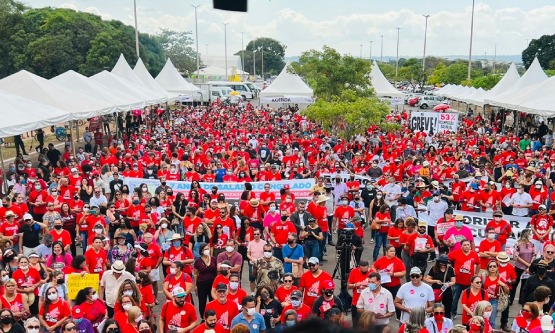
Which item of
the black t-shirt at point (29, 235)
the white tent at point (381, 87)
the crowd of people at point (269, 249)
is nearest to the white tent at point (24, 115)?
the crowd of people at point (269, 249)

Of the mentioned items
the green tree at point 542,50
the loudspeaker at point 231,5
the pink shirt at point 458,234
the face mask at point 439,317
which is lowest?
the face mask at point 439,317

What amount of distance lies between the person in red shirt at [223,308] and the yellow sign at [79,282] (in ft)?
5.74

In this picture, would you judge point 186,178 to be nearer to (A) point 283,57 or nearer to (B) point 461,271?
(B) point 461,271

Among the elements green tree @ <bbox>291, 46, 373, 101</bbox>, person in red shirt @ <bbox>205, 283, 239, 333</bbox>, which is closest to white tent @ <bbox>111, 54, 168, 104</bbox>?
green tree @ <bbox>291, 46, 373, 101</bbox>

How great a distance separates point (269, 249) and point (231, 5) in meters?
5.92

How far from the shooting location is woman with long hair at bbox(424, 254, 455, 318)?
8531mm

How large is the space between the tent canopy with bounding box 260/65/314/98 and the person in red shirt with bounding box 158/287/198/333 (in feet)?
89.5

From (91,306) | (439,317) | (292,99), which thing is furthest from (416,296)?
(292,99)

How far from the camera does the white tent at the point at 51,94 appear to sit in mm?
20734

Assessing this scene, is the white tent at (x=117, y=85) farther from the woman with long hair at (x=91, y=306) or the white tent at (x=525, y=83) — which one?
the woman with long hair at (x=91, y=306)

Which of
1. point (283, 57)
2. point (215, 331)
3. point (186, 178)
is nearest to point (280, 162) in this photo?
point (186, 178)

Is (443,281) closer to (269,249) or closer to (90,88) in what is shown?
(269,249)

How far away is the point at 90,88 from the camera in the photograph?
2489 centimetres

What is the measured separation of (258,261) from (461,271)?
2939mm
